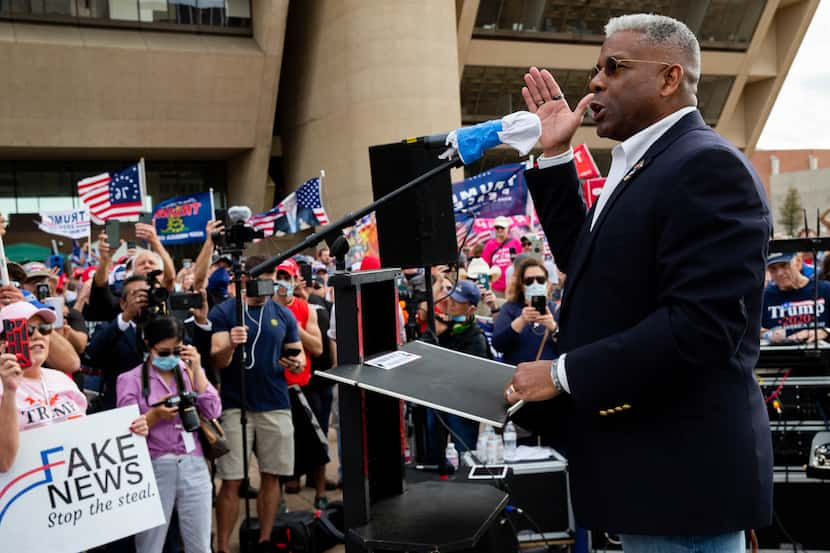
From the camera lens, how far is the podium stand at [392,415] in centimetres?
236

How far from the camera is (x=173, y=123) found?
1090 inches

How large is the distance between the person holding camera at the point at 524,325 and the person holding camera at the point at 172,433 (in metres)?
2.72

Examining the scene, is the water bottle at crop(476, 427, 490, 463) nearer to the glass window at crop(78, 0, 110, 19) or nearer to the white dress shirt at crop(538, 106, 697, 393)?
the white dress shirt at crop(538, 106, 697, 393)

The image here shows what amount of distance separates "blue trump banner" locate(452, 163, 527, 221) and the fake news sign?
8213 mm

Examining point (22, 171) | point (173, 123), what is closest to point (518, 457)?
point (173, 123)

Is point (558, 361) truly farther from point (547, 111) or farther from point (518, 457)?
point (518, 457)

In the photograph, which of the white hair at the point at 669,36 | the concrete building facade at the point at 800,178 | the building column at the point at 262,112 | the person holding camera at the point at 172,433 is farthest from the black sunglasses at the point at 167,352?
the building column at the point at 262,112

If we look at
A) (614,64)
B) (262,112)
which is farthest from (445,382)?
(262,112)

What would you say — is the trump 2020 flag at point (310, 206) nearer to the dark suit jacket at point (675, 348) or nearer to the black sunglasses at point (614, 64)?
the black sunglasses at point (614, 64)

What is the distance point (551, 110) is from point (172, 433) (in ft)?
12.1

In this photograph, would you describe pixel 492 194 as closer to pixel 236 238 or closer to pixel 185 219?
pixel 185 219

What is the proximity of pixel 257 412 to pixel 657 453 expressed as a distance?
16.2ft

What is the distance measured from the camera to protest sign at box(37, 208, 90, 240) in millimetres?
13602

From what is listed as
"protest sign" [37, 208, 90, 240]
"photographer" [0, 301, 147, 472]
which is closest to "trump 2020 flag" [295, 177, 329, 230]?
"protest sign" [37, 208, 90, 240]
